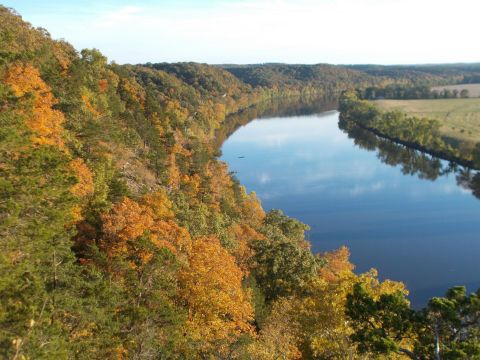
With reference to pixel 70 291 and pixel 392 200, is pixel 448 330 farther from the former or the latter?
pixel 392 200

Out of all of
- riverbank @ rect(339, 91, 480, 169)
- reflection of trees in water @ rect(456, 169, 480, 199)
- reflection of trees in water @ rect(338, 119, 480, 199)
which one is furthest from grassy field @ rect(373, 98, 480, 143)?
reflection of trees in water @ rect(456, 169, 480, 199)

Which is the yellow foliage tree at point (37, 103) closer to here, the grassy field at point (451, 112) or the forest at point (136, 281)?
the forest at point (136, 281)

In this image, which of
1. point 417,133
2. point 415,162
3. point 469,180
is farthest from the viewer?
point 417,133

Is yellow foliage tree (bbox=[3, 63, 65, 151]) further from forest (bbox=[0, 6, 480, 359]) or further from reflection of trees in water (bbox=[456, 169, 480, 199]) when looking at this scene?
reflection of trees in water (bbox=[456, 169, 480, 199])

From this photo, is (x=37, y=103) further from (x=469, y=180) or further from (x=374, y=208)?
(x=469, y=180)

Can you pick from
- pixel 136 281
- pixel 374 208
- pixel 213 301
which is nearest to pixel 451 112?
pixel 374 208

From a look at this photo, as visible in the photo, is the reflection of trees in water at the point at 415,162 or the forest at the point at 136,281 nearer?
the forest at the point at 136,281

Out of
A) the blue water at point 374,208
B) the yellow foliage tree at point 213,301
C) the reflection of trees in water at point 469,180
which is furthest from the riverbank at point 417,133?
the yellow foliage tree at point 213,301
